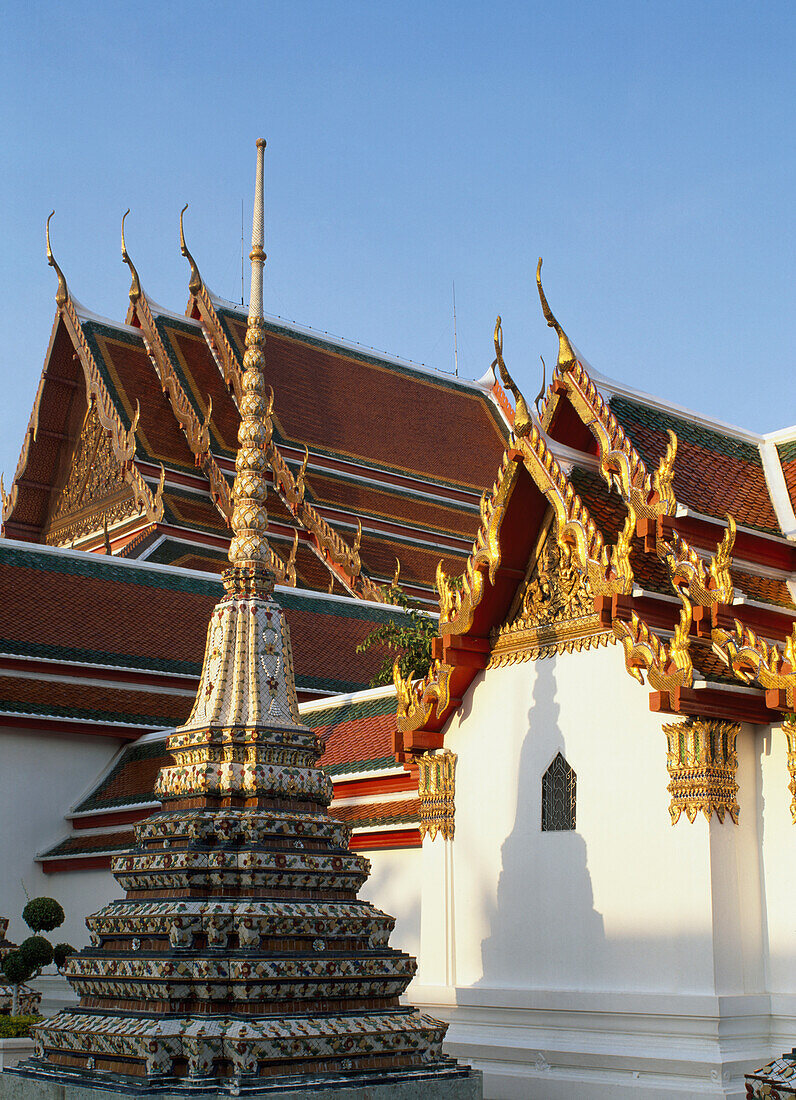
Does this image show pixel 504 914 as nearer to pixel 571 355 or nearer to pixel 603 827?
pixel 603 827

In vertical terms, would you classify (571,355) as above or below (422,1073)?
above

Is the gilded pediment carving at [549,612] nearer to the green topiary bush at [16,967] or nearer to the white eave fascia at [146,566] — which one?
the green topiary bush at [16,967]

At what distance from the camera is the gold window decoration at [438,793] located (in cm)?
753

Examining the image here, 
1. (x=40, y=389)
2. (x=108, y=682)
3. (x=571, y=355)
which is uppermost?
(x=40, y=389)

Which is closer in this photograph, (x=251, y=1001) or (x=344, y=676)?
(x=251, y=1001)

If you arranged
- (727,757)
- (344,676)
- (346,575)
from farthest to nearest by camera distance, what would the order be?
(346,575)
(344,676)
(727,757)

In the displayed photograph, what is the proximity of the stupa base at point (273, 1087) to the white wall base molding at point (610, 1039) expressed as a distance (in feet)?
3.42

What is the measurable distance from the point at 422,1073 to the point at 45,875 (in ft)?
25.7

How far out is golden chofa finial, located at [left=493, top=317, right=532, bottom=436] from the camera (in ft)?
23.0

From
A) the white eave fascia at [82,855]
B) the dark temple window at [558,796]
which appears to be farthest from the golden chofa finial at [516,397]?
the white eave fascia at [82,855]

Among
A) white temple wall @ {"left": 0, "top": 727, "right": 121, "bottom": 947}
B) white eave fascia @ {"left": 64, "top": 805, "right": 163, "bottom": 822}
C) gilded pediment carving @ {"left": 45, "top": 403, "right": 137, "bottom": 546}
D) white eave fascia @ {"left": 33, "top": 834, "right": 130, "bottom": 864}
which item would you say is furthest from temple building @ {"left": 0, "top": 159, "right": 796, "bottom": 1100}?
gilded pediment carving @ {"left": 45, "top": 403, "right": 137, "bottom": 546}

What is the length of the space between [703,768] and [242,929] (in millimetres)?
2276

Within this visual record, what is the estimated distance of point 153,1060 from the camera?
16.0 feet

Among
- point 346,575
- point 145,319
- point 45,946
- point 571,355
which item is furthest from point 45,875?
point 145,319
